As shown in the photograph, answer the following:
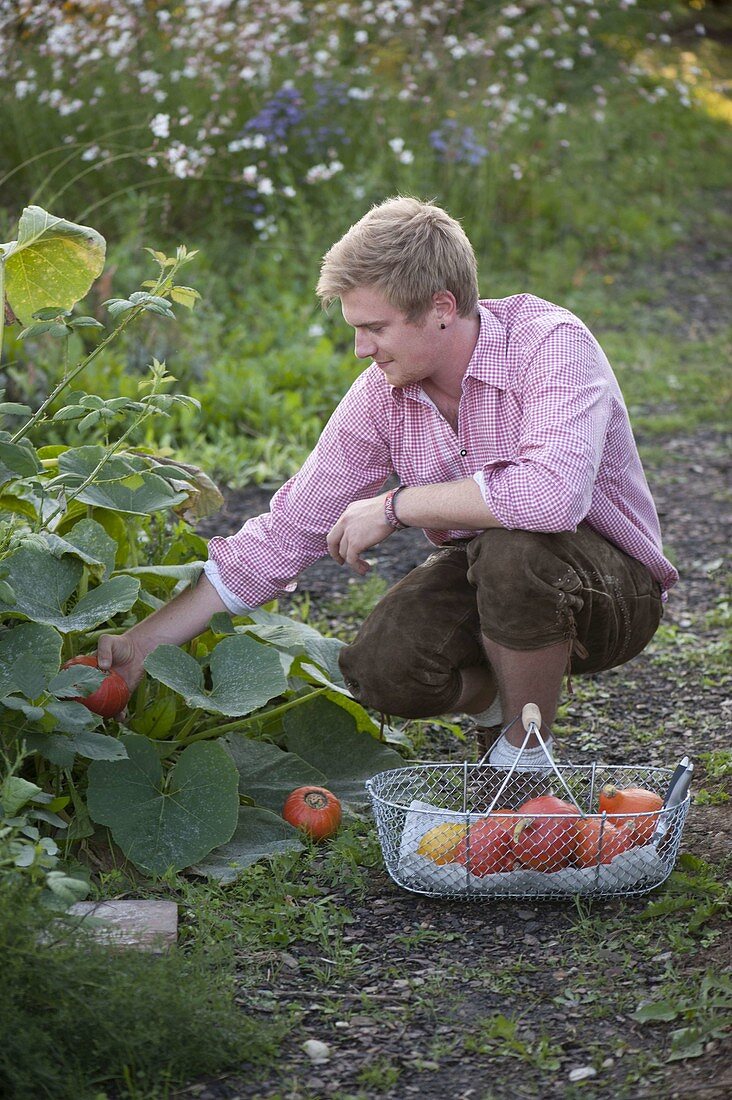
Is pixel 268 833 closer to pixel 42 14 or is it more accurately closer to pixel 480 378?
pixel 480 378

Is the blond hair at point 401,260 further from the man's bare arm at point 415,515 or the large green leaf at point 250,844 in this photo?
the large green leaf at point 250,844

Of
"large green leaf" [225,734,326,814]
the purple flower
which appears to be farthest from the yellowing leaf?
the purple flower

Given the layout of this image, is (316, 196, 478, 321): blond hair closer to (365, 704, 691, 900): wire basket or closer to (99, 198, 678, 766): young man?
(99, 198, 678, 766): young man

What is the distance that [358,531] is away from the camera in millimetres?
2467

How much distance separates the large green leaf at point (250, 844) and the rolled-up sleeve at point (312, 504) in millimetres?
414

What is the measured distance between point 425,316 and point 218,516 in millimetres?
1913

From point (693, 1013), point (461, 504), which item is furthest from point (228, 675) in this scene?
point (693, 1013)

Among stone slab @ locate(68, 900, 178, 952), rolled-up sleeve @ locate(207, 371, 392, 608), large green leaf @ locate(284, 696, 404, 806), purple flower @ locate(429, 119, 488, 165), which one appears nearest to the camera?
stone slab @ locate(68, 900, 178, 952)

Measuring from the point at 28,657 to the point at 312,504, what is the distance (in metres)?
0.70

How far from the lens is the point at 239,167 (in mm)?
6242

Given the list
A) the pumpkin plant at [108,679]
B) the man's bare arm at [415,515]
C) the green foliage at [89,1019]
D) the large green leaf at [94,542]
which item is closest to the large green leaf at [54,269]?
the pumpkin plant at [108,679]

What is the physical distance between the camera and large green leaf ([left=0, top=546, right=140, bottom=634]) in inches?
89.5

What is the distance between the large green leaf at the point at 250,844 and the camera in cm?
232

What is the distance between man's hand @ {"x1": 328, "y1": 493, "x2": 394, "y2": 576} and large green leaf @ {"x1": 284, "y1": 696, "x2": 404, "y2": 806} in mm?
383
